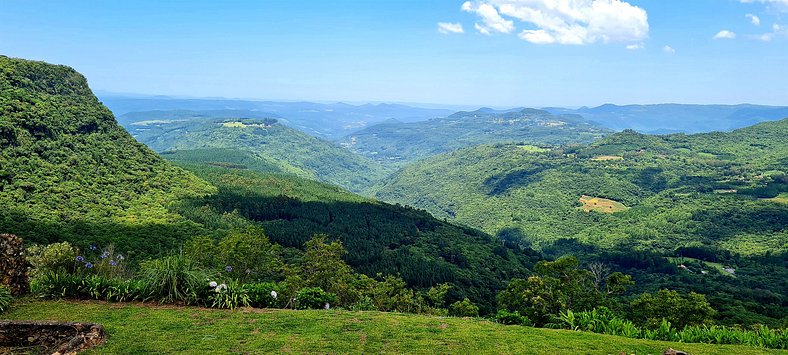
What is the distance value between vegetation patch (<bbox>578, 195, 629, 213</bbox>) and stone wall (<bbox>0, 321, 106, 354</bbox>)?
190 metres

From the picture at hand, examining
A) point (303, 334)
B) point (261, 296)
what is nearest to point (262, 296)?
point (261, 296)

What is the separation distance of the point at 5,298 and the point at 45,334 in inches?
149

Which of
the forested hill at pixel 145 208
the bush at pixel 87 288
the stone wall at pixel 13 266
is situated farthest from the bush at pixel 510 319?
the forested hill at pixel 145 208

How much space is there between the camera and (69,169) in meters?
74.7

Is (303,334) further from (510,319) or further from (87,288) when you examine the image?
(87,288)

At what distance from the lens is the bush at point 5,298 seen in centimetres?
1249

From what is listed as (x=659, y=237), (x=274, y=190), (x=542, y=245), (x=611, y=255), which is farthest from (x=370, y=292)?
(x=659, y=237)

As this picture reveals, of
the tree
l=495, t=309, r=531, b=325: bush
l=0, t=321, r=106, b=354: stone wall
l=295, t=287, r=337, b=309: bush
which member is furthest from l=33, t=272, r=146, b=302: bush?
the tree

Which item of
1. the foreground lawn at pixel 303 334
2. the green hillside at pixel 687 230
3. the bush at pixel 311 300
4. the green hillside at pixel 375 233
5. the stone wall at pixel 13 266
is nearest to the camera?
the foreground lawn at pixel 303 334

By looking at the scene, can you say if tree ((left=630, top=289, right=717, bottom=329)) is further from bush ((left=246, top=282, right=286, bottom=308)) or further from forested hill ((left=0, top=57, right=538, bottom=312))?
bush ((left=246, top=282, right=286, bottom=308))

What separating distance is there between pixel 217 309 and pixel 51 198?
68.6m

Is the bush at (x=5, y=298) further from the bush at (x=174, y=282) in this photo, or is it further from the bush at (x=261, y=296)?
the bush at (x=261, y=296)

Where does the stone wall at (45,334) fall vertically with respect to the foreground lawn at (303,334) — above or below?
above

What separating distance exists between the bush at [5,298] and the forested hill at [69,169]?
44.5m
